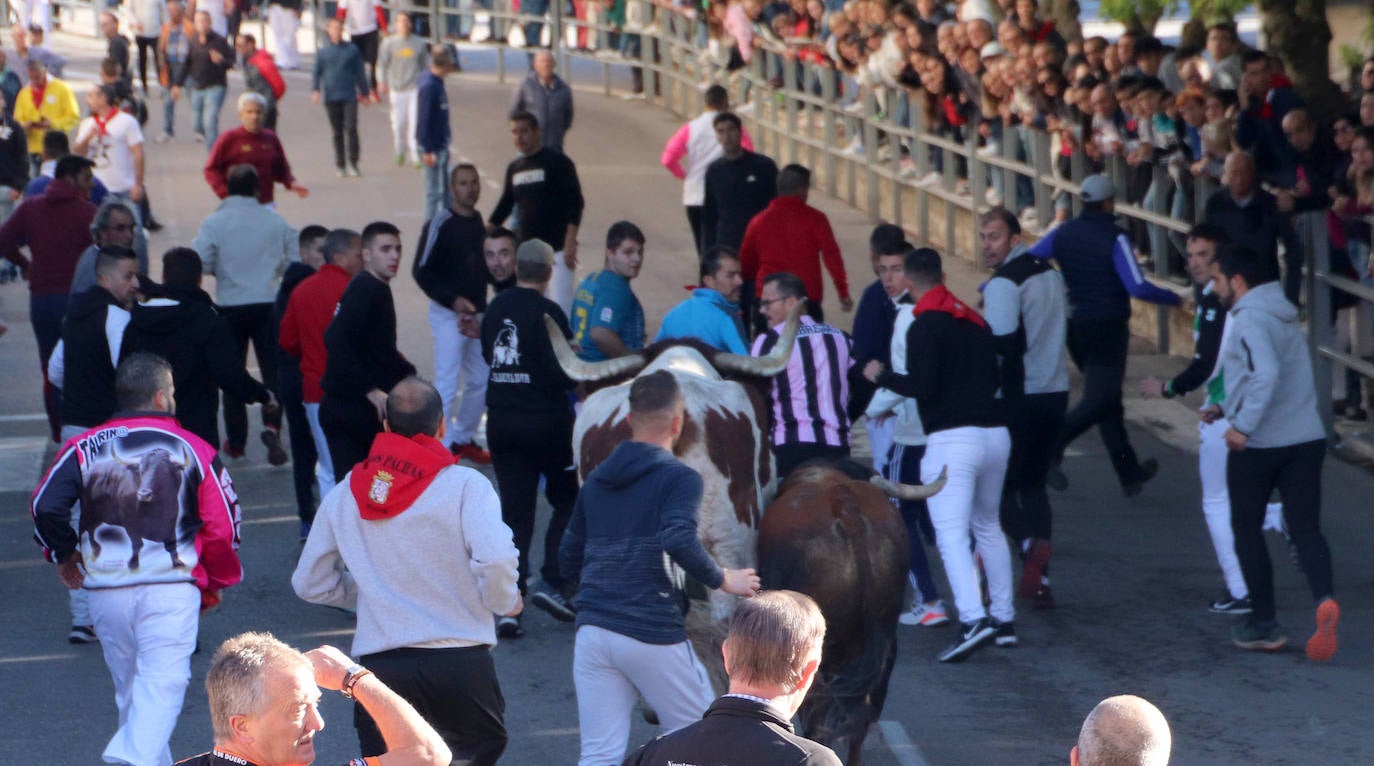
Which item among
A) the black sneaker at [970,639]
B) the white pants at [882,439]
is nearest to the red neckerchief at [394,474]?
the black sneaker at [970,639]

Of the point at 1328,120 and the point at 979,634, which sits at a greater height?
the point at 1328,120

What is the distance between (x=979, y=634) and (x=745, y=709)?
4535 millimetres

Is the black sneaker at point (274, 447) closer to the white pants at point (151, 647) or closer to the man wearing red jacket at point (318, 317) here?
the man wearing red jacket at point (318, 317)

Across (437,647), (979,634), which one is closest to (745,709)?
(437,647)

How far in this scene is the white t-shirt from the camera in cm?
1628

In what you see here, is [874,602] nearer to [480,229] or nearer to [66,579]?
[66,579]

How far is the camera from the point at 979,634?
8.39 m

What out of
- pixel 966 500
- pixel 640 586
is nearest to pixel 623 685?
pixel 640 586

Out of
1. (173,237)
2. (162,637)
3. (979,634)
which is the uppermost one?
(162,637)

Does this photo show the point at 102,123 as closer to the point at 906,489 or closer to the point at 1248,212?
the point at 1248,212

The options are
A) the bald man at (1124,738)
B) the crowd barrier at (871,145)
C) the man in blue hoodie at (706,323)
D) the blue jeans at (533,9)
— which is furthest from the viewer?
the blue jeans at (533,9)

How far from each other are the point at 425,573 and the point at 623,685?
779 millimetres

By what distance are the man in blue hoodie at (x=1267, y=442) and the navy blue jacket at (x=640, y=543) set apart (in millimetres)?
3464

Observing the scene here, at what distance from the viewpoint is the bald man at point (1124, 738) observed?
12.4ft
